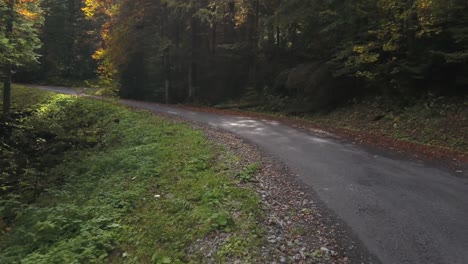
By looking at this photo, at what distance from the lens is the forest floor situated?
562cm

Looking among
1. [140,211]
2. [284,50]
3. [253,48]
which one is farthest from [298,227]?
[284,50]

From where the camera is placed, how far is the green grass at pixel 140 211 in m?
5.88

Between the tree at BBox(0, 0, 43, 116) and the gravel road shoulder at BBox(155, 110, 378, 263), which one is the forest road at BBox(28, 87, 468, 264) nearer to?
the gravel road shoulder at BBox(155, 110, 378, 263)

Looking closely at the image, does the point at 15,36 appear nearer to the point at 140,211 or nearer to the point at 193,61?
the point at 193,61

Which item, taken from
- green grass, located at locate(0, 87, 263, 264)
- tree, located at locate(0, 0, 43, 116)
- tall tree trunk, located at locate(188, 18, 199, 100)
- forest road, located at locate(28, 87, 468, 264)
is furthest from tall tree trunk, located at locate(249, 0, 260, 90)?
green grass, located at locate(0, 87, 263, 264)

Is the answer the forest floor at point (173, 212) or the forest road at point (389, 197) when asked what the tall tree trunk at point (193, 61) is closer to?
the forest floor at point (173, 212)

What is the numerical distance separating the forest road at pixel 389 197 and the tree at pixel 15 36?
10.3 m

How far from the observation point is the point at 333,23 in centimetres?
1841

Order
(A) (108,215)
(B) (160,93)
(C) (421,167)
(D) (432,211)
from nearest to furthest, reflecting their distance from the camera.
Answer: (D) (432,211), (A) (108,215), (C) (421,167), (B) (160,93)

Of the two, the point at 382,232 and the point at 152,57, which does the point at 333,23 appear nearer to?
the point at 382,232

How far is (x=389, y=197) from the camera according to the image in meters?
7.36

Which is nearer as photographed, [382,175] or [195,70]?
[382,175]

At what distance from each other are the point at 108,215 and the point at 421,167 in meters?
7.47

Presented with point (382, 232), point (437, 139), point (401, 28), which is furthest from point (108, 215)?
point (401, 28)
